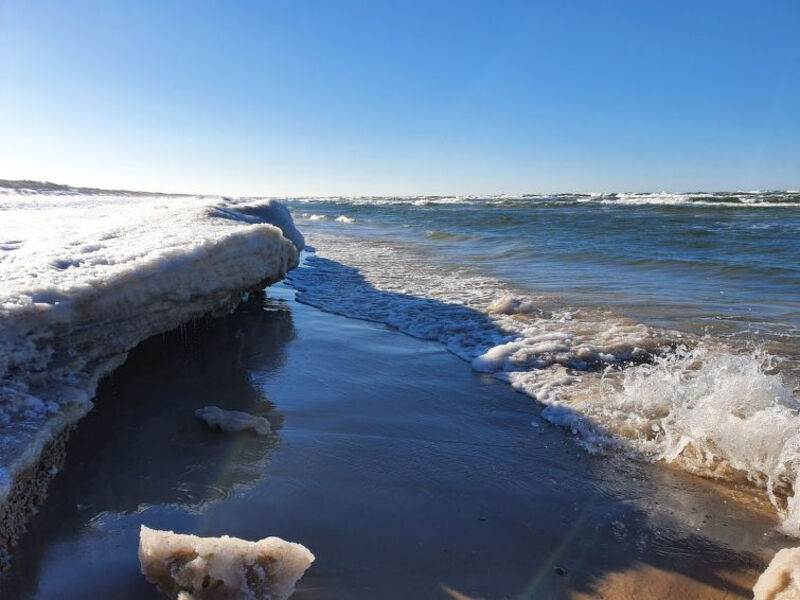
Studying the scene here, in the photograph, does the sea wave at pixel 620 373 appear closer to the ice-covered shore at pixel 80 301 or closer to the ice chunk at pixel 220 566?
the ice chunk at pixel 220 566

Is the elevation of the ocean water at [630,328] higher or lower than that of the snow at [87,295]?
lower

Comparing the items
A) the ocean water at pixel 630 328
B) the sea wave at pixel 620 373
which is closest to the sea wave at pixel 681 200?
the ocean water at pixel 630 328

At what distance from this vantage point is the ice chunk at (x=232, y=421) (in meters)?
Answer: 3.06

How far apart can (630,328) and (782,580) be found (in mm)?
3901

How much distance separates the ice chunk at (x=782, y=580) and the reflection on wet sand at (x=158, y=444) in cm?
208

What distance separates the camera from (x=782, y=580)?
1.75 metres

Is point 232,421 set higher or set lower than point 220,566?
lower

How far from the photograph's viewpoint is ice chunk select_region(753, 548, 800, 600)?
170 cm

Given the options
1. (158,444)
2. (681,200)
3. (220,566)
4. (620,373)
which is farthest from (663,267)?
(681,200)

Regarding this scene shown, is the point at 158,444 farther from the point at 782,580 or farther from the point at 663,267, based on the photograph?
the point at 663,267

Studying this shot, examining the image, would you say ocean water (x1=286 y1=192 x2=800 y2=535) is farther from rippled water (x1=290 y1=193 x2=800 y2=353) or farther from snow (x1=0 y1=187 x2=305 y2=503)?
snow (x1=0 y1=187 x2=305 y2=503)

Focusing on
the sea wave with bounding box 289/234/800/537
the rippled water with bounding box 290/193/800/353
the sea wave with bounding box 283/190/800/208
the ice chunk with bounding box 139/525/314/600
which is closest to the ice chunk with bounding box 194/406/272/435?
the ice chunk with bounding box 139/525/314/600

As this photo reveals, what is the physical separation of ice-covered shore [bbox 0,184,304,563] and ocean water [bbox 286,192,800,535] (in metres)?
2.14

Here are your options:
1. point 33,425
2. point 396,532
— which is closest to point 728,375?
point 396,532
